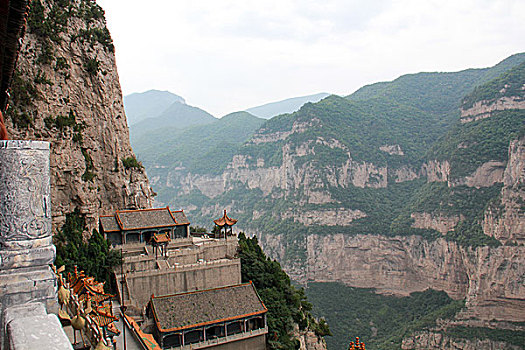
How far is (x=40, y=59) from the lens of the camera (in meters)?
32.7

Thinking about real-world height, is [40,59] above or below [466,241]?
above

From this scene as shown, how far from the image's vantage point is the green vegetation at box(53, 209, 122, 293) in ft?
92.6

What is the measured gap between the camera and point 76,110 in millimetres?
35219

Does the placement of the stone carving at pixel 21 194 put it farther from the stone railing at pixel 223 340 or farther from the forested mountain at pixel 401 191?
the forested mountain at pixel 401 191

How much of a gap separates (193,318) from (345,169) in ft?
310

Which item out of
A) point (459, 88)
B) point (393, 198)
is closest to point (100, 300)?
point (393, 198)

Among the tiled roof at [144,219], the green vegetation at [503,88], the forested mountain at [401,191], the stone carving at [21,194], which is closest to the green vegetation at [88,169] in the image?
the tiled roof at [144,219]

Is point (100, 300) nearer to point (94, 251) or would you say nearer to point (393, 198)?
point (94, 251)

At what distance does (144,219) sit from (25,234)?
28.9m

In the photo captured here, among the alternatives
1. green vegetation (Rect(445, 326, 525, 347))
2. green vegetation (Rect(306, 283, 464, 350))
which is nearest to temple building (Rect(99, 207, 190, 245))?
green vegetation (Rect(306, 283, 464, 350))

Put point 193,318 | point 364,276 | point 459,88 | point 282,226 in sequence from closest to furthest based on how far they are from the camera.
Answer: point 193,318, point 364,276, point 282,226, point 459,88

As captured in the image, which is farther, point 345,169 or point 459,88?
point 459,88

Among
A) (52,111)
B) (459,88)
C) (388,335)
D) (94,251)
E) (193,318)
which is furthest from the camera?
(459,88)

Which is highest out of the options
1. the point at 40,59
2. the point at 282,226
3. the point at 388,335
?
the point at 40,59
